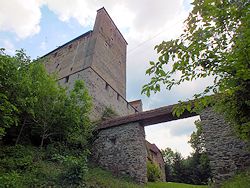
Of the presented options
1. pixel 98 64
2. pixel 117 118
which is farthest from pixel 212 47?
pixel 98 64

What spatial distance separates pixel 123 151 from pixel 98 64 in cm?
905

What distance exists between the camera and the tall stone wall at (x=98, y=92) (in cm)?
1581

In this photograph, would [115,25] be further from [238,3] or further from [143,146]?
[238,3]

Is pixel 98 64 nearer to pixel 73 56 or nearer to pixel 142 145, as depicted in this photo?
pixel 73 56

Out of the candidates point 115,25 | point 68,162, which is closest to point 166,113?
point 68,162

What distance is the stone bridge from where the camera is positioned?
8164 millimetres

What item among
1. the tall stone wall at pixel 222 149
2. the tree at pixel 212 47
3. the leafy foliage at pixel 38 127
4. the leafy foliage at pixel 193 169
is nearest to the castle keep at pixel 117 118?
the tall stone wall at pixel 222 149

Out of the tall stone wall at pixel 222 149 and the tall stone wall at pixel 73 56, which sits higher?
the tall stone wall at pixel 73 56

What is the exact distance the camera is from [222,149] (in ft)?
27.8

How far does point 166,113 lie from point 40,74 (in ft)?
20.2

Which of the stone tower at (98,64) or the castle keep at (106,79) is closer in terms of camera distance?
the castle keep at (106,79)

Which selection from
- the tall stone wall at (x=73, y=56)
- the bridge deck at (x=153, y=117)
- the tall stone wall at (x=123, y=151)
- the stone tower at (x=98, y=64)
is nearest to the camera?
the tall stone wall at (x=123, y=151)

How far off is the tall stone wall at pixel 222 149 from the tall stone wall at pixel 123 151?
324cm

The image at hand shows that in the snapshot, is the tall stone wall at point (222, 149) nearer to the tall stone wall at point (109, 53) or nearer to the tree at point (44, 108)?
the tree at point (44, 108)
